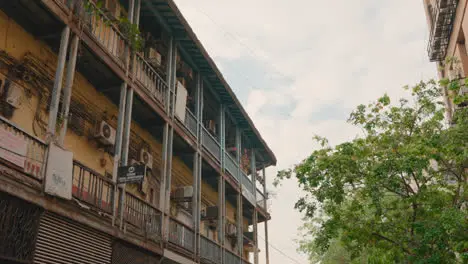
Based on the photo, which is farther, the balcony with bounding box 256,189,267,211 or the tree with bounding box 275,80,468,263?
the balcony with bounding box 256,189,267,211

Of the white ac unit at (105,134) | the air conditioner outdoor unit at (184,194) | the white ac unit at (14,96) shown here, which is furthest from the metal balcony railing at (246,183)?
the white ac unit at (14,96)

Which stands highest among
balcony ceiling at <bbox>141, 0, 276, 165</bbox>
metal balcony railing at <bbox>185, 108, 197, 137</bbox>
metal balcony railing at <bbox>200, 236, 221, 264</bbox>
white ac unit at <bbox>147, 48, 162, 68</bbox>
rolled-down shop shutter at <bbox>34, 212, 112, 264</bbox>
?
balcony ceiling at <bbox>141, 0, 276, 165</bbox>

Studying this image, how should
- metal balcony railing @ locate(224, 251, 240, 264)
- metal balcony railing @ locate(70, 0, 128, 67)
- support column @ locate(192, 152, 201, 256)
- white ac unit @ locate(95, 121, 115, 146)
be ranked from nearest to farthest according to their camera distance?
metal balcony railing @ locate(70, 0, 128, 67)
white ac unit @ locate(95, 121, 115, 146)
support column @ locate(192, 152, 201, 256)
metal balcony railing @ locate(224, 251, 240, 264)

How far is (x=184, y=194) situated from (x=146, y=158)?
2.26 m

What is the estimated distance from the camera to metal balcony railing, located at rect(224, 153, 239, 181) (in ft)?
65.8

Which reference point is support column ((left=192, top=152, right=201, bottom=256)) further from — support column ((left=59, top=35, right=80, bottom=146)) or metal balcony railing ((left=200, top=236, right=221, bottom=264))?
support column ((left=59, top=35, right=80, bottom=146))

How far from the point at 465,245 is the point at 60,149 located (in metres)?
9.72

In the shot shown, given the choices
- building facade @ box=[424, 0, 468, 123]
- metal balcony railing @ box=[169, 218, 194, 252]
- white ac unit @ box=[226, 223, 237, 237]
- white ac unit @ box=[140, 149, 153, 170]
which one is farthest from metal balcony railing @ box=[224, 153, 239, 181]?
building facade @ box=[424, 0, 468, 123]

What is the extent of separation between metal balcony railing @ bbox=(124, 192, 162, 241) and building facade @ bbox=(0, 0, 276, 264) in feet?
0.12

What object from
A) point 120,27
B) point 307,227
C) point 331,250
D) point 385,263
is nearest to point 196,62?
point 120,27

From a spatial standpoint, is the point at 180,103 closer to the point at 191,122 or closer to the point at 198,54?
the point at 191,122

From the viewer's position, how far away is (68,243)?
938cm

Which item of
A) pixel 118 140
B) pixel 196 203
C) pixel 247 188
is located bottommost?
pixel 196 203

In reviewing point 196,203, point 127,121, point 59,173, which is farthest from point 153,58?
point 59,173
